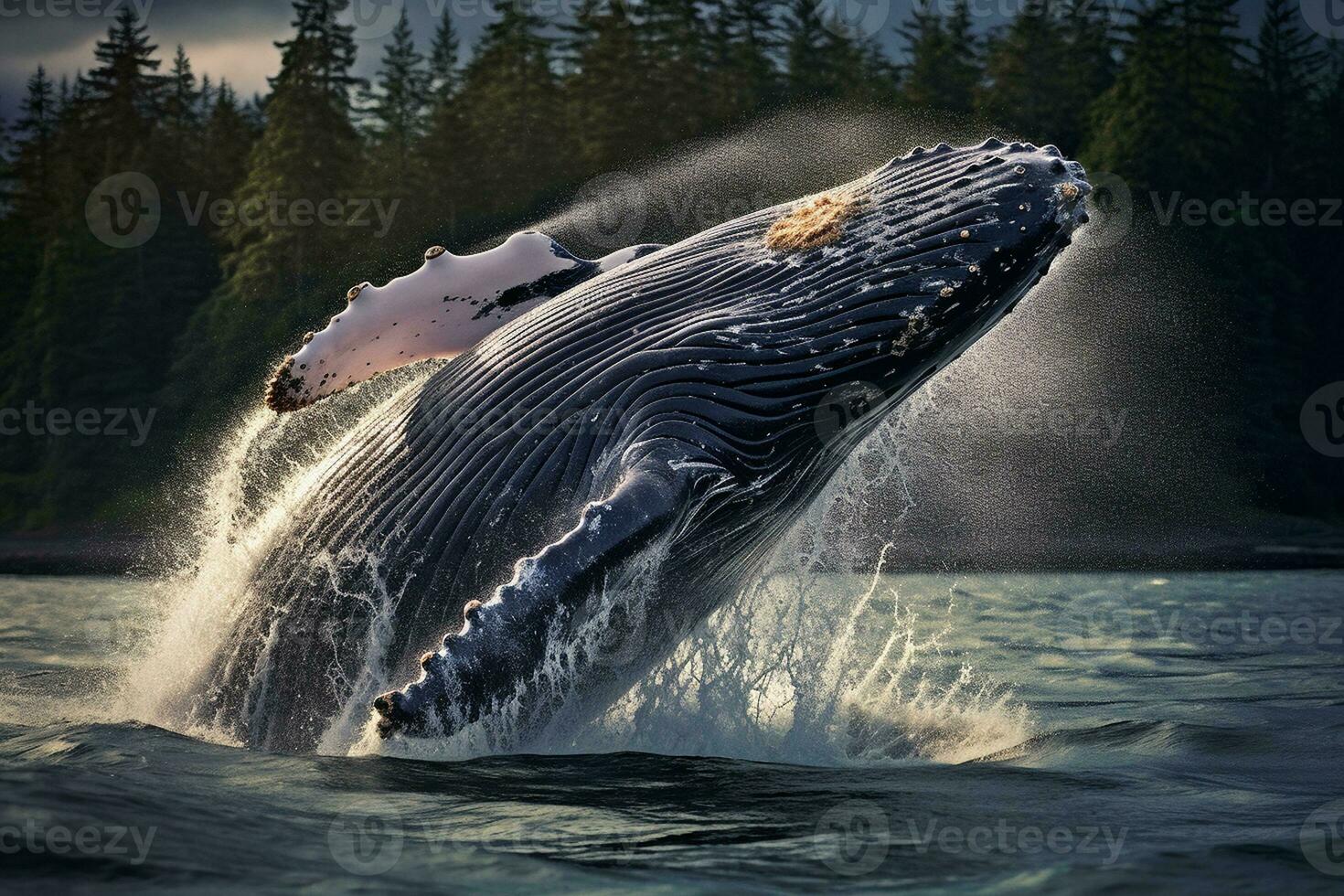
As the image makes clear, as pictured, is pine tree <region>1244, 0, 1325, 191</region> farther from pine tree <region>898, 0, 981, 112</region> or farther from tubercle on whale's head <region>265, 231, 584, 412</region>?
tubercle on whale's head <region>265, 231, 584, 412</region>

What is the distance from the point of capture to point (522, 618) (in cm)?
467

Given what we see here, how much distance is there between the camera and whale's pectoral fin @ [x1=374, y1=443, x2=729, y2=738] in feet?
14.7

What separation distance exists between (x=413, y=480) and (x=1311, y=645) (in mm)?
8818

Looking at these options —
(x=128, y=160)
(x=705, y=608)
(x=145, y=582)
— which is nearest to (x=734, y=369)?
(x=705, y=608)

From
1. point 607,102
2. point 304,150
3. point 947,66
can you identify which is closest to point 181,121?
point 304,150

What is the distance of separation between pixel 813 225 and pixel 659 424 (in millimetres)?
1167

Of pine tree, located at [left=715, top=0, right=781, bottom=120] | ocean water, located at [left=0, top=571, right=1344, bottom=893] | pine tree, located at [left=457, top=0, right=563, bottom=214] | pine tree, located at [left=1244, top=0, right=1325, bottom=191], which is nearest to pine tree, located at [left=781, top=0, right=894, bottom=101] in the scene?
pine tree, located at [left=715, top=0, right=781, bottom=120]

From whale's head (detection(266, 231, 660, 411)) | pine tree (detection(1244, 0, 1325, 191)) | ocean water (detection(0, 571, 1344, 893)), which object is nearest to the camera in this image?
ocean water (detection(0, 571, 1344, 893))

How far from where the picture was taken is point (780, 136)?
53938mm

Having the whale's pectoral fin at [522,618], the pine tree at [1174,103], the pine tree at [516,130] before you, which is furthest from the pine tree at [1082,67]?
the whale's pectoral fin at [522,618]

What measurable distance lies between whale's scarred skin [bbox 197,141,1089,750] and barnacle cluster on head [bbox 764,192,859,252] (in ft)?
0.10

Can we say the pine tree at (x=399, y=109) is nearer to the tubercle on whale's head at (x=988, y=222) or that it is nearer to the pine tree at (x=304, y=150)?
the pine tree at (x=304, y=150)

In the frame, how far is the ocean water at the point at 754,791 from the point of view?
13.4 feet

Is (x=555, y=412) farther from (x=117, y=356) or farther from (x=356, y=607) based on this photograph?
(x=117, y=356)
